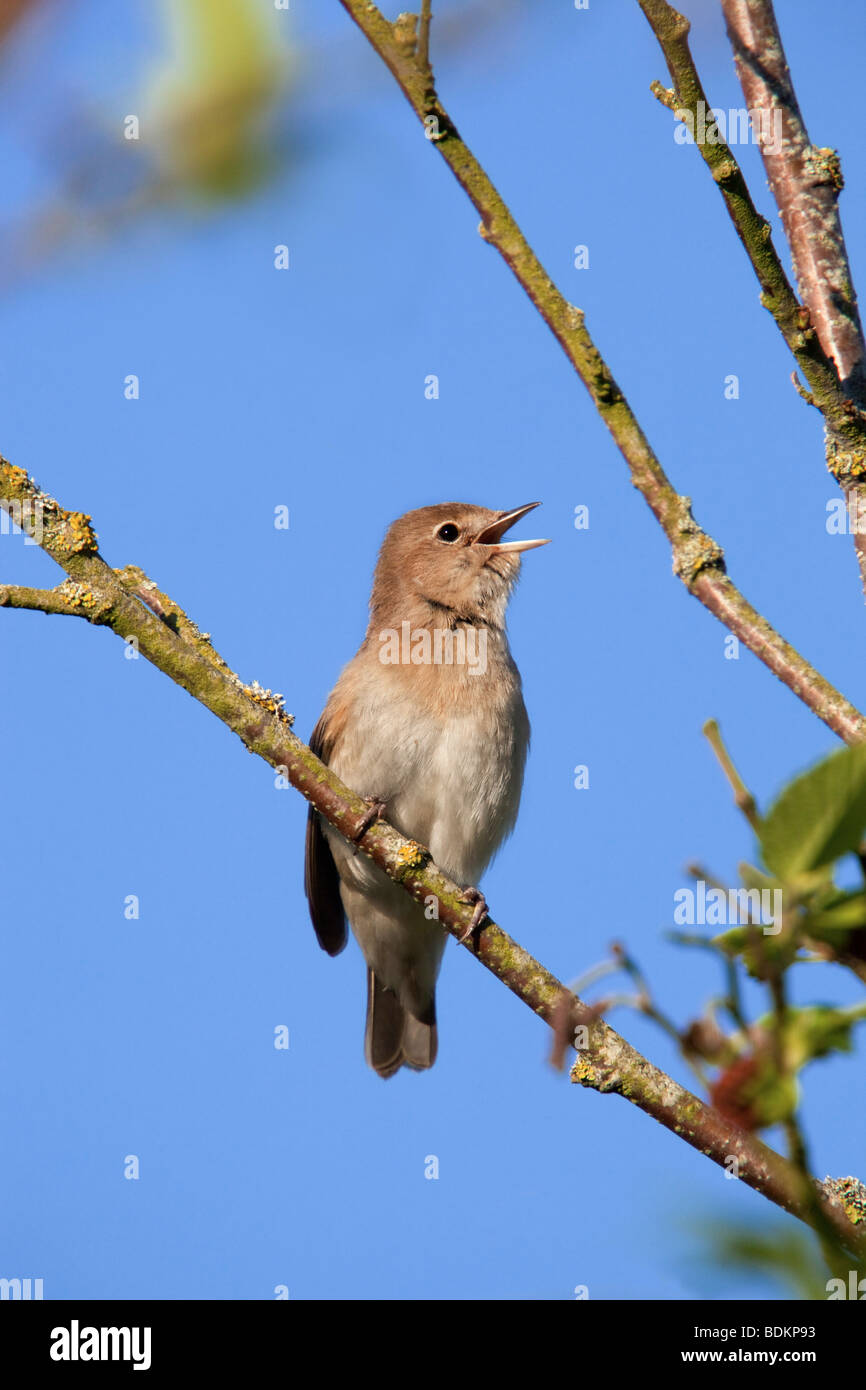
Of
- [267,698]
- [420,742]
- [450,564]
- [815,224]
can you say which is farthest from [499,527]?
[815,224]

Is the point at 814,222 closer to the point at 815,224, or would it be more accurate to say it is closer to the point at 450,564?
the point at 815,224

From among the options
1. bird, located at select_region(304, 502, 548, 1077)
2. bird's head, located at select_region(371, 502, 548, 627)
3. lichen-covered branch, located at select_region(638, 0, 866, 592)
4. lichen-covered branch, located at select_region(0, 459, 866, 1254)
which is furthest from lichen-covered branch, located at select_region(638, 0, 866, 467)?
bird's head, located at select_region(371, 502, 548, 627)

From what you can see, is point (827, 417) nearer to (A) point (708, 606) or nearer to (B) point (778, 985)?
(A) point (708, 606)

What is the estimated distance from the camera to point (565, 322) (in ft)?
8.91

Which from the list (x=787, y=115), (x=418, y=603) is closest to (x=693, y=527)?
(x=787, y=115)

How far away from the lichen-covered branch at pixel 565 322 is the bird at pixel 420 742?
3393 millimetres

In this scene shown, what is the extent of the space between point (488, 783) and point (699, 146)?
4192 millimetres

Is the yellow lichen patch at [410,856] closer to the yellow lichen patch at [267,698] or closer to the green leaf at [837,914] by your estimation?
the yellow lichen patch at [267,698]

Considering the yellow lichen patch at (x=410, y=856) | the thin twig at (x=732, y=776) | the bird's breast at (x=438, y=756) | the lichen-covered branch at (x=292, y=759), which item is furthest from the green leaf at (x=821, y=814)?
the bird's breast at (x=438, y=756)

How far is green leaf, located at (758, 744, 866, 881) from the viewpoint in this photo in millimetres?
1000

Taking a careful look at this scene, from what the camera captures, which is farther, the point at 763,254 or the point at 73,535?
the point at 73,535

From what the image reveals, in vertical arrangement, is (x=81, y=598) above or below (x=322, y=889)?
below

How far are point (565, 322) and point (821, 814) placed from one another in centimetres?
192

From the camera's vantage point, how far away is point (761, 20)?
2.78 m
